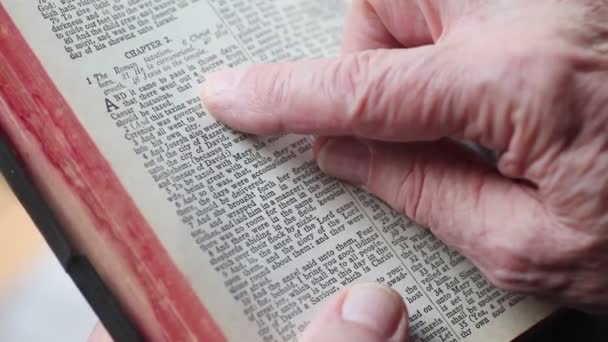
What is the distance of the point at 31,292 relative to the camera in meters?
0.84

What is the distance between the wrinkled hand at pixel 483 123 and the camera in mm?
442

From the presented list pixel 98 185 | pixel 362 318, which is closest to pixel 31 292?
pixel 98 185

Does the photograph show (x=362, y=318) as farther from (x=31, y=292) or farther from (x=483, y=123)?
(x=31, y=292)

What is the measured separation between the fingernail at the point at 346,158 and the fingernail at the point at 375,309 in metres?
0.10

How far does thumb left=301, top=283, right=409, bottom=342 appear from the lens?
436 millimetres

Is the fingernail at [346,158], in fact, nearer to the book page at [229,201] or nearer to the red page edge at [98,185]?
the book page at [229,201]

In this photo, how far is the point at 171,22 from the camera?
1.85ft

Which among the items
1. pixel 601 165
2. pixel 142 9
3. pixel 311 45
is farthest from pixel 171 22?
pixel 601 165

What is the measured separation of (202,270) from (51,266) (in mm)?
473

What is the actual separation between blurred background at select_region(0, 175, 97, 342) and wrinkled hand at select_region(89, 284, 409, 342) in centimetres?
47

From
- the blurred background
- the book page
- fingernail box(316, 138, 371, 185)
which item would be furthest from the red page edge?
the blurred background

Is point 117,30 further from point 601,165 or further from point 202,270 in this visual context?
point 601,165

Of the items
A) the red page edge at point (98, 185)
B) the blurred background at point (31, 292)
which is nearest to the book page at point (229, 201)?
the red page edge at point (98, 185)

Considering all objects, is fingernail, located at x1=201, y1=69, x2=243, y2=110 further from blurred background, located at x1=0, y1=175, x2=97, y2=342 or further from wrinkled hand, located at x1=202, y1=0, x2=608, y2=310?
blurred background, located at x1=0, y1=175, x2=97, y2=342
